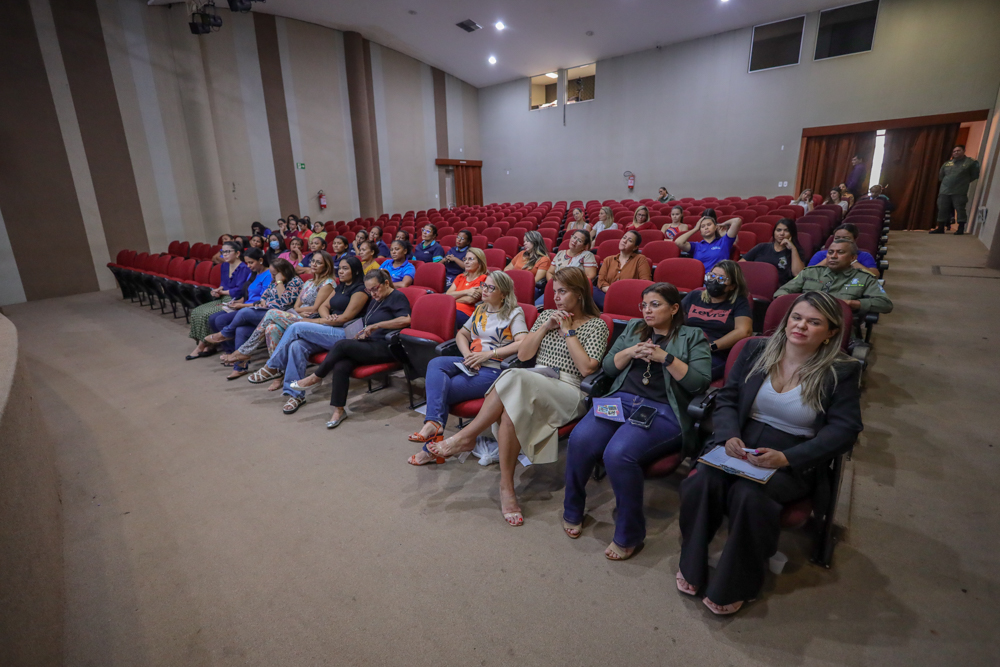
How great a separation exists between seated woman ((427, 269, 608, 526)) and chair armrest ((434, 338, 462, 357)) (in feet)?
1.62

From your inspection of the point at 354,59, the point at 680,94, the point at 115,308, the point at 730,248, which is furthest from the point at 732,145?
the point at 115,308

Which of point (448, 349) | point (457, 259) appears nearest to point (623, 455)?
point (448, 349)

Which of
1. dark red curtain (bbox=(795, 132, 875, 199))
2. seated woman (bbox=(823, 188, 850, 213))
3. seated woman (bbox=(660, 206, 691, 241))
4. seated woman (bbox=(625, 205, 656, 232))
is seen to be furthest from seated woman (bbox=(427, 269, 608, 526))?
dark red curtain (bbox=(795, 132, 875, 199))

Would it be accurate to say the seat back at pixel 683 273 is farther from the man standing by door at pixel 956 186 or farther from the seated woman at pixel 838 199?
the man standing by door at pixel 956 186

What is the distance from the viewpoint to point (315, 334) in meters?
3.27

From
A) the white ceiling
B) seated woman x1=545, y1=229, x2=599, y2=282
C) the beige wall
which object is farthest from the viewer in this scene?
the white ceiling

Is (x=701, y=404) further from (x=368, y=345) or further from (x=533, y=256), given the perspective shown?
(x=533, y=256)

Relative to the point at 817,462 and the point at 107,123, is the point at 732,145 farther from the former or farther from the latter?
the point at 107,123

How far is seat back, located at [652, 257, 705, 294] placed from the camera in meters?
3.44

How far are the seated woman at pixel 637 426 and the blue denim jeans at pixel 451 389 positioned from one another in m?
0.63

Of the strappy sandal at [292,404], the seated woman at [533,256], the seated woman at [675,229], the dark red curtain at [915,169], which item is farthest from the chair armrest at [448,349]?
the dark red curtain at [915,169]

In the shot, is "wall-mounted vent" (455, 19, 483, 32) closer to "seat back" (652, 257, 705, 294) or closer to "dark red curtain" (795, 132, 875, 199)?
"dark red curtain" (795, 132, 875, 199)

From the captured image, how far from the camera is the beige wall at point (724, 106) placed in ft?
27.4

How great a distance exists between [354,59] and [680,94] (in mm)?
8017
